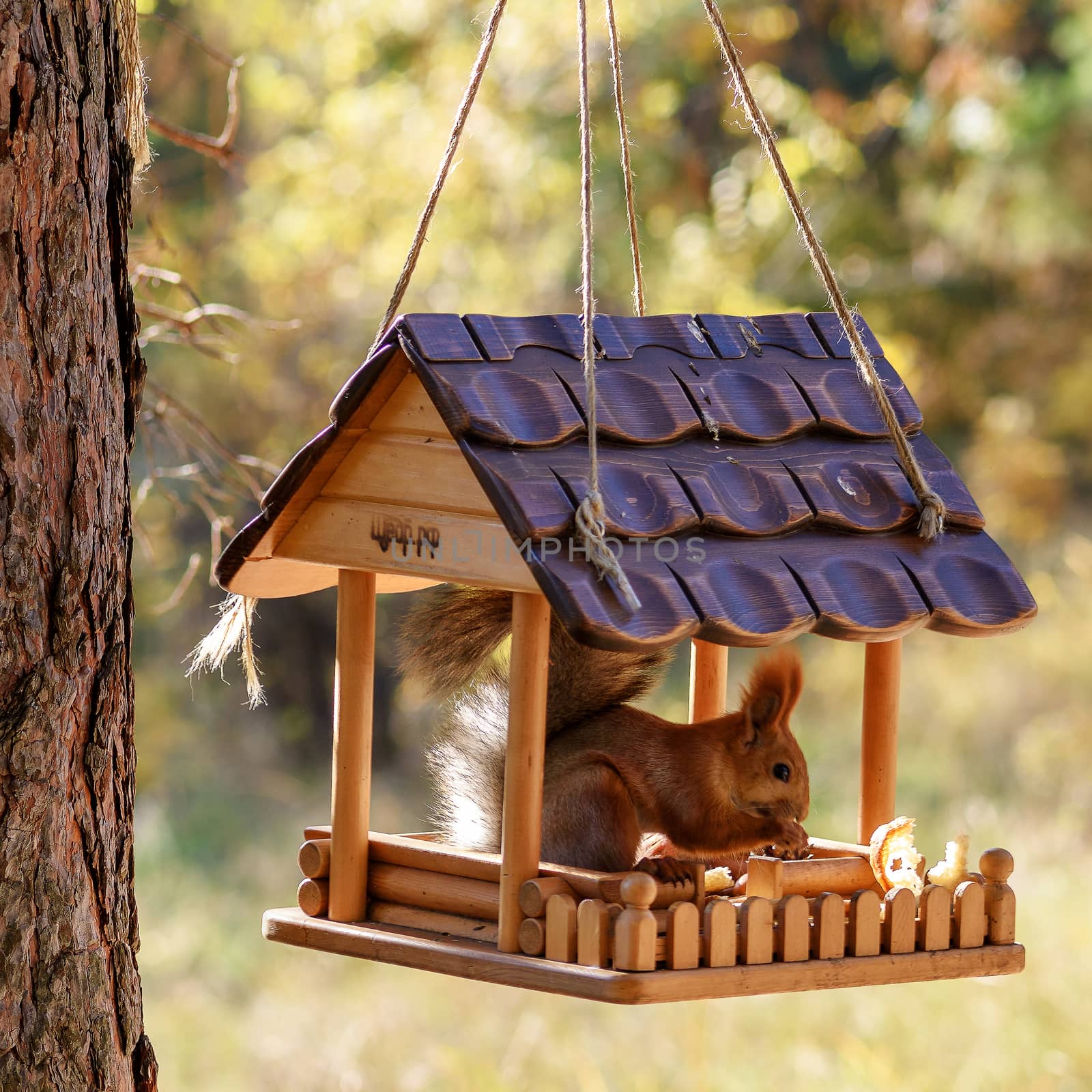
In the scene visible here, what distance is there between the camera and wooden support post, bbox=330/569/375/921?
191 centimetres

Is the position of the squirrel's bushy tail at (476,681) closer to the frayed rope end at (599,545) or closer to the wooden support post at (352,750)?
the wooden support post at (352,750)

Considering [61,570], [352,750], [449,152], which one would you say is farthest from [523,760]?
[449,152]

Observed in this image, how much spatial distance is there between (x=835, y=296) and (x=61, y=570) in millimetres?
993

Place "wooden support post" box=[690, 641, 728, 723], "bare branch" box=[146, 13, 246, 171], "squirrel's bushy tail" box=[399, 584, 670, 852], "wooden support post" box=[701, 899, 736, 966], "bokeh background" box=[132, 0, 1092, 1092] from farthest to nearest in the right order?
"bokeh background" box=[132, 0, 1092, 1092] → "bare branch" box=[146, 13, 246, 171] → "wooden support post" box=[690, 641, 728, 723] → "squirrel's bushy tail" box=[399, 584, 670, 852] → "wooden support post" box=[701, 899, 736, 966]

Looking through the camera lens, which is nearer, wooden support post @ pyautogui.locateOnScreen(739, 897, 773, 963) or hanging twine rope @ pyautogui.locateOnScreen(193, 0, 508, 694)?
wooden support post @ pyautogui.locateOnScreen(739, 897, 773, 963)

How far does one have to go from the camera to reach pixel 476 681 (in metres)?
2.06

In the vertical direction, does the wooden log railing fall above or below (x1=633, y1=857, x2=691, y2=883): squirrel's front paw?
below

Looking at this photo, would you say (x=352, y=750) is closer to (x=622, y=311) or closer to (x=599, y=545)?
(x=599, y=545)

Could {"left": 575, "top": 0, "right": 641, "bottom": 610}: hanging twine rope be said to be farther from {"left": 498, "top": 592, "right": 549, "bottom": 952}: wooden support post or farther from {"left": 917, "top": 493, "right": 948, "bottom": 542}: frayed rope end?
{"left": 917, "top": 493, "right": 948, "bottom": 542}: frayed rope end

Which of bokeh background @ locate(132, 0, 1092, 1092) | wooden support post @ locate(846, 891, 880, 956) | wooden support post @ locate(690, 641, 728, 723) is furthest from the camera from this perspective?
bokeh background @ locate(132, 0, 1092, 1092)

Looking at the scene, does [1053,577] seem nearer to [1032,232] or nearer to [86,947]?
[1032,232]

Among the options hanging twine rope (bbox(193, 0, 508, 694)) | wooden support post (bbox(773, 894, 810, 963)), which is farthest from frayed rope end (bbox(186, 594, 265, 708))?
wooden support post (bbox(773, 894, 810, 963))

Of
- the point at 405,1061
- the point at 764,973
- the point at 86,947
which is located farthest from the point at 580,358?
the point at 405,1061

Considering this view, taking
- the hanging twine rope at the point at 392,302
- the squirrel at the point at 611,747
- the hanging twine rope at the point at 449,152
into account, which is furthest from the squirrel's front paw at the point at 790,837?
the hanging twine rope at the point at 449,152
